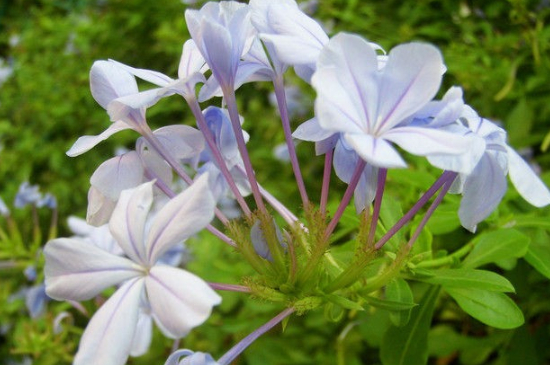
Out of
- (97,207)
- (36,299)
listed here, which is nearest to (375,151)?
(97,207)

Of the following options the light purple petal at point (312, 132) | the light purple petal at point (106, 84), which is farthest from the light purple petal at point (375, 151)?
the light purple petal at point (106, 84)

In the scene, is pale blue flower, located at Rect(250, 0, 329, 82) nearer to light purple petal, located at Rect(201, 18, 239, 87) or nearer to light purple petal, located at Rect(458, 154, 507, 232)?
light purple petal, located at Rect(201, 18, 239, 87)

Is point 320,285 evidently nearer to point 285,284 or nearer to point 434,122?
point 285,284

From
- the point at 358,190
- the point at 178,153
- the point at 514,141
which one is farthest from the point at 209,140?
the point at 514,141

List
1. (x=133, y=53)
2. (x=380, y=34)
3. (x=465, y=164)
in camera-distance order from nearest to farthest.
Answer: (x=465, y=164) → (x=380, y=34) → (x=133, y=53)

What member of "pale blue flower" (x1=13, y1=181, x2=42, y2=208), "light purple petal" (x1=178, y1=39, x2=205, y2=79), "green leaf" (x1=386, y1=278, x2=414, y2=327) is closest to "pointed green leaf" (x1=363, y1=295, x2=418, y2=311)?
"green leaf" (x1=386, y1=278, x2=414, y2=327)

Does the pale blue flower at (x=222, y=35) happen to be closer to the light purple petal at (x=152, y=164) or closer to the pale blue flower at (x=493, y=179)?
the light purple petal at (x=152, y=164)

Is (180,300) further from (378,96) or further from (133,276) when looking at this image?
(378,96)
